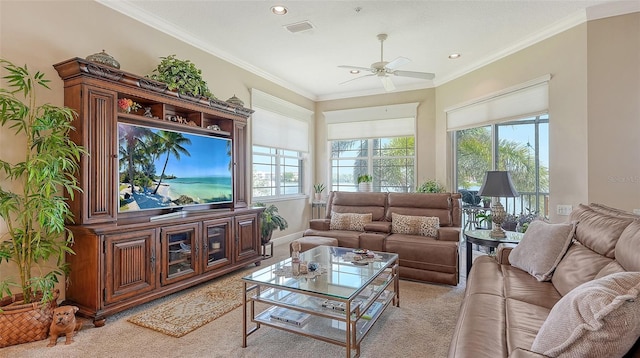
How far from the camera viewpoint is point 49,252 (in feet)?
7.89

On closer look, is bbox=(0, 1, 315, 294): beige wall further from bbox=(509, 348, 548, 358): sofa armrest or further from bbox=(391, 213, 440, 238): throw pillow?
bbox=(509, 348, 548, 358): sofa armrest

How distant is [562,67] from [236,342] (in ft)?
14.5

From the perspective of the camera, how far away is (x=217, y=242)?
3.65 metres

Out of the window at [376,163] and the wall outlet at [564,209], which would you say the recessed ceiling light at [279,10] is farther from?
the wall outlet at [564,209]

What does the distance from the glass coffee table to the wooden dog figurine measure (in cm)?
125

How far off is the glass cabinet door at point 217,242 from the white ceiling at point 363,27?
7.42ft

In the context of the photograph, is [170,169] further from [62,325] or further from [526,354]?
[526,354]

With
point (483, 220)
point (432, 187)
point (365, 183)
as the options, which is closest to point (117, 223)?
point (365, 183)

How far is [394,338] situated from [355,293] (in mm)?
636

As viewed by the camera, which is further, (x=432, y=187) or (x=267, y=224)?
(x=432, y=187)

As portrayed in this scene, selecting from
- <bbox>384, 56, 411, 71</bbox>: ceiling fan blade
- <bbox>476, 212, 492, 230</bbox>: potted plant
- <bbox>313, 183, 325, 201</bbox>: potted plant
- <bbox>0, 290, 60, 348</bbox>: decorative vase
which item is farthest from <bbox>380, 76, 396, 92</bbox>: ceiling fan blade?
<bbox>0, 290, 60, 348</bbox>: decorative vase

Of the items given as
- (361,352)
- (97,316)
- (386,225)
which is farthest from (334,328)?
(386,225)

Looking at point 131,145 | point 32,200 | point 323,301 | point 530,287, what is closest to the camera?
point 530,287

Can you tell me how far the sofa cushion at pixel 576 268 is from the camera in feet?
6.23
